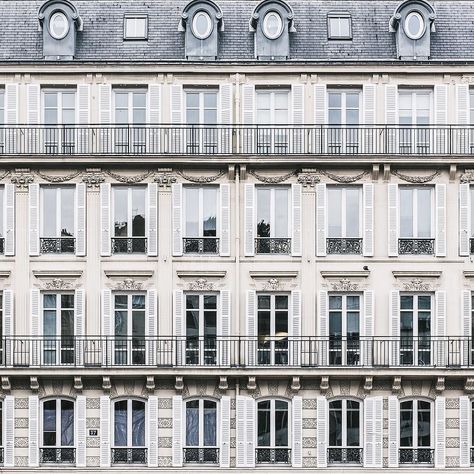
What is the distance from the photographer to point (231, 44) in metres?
48.9

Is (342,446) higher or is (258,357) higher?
(258,357)

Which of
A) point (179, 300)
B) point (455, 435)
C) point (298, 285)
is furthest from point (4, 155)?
point (455, 435)

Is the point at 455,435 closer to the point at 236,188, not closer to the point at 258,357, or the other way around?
the point at 258,357

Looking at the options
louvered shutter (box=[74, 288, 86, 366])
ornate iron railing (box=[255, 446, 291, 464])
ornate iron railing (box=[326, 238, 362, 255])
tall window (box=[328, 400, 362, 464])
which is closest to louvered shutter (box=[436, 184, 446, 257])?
ornate iron railing (box=[326, 238, 362, 255])

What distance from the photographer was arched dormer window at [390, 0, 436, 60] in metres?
48.4

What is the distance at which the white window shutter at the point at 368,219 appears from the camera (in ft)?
156

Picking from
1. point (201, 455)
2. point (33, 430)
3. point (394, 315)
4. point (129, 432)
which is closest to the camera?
point (33, 430)

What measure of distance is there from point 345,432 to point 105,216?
11303 mm

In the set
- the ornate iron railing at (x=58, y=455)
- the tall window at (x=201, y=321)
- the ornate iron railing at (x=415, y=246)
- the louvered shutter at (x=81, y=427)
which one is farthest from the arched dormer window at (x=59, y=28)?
the ornate iron railing at (x=58, y=455)

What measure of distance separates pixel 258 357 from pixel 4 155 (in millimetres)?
11321

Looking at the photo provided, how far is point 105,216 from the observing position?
47.6 metres

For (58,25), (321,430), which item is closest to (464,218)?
(321,430)

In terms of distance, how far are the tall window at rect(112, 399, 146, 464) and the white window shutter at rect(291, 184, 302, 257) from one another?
25.1 ft

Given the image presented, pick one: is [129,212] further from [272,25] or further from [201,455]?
[201,455]
